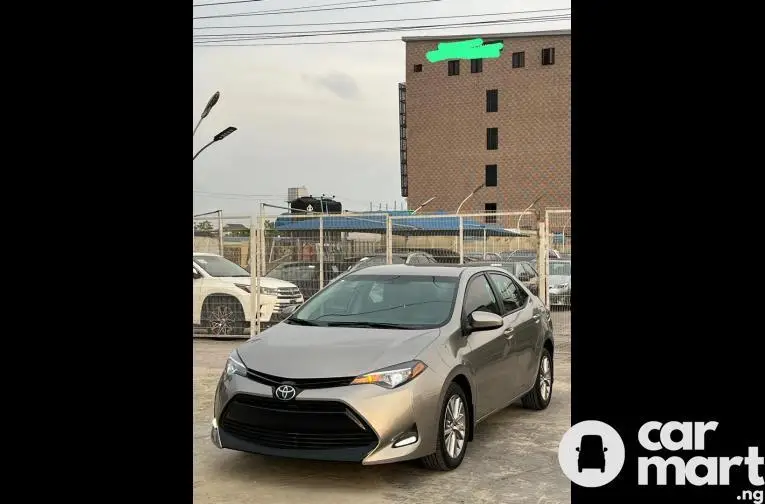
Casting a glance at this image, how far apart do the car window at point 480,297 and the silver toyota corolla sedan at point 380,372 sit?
0.01 m

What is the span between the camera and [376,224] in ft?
47.4

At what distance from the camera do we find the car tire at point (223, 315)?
46.8 feet

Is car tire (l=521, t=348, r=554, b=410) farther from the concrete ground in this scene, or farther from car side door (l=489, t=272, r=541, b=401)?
the concrete ground

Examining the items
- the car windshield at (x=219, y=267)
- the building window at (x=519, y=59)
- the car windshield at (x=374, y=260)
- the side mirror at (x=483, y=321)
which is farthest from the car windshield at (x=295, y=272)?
the building window at (x=519, y=59)

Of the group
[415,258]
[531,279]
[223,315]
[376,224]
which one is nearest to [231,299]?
[223,315]

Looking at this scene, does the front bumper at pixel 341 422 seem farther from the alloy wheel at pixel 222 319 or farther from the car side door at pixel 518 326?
the alloy wheel at pixel 222 319

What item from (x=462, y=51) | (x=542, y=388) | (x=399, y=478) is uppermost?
(x=462, y=51)

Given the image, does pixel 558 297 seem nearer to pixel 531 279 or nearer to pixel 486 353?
pixel 531 279

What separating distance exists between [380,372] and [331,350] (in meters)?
0.49
